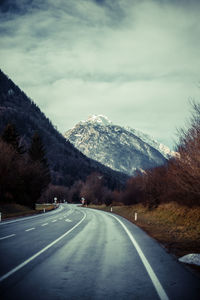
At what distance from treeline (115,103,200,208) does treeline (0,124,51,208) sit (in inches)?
784

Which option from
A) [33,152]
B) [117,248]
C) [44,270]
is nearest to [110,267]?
[44,270]

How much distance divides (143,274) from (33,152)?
176 ft

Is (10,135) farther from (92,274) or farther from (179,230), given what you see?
(92,274)

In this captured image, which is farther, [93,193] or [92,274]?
[93,193]

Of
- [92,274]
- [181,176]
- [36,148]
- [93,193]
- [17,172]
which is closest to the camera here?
[92,274]

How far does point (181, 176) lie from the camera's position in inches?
566

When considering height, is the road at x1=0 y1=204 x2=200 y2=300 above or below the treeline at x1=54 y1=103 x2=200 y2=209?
below

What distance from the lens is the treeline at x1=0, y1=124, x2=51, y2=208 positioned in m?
35.2

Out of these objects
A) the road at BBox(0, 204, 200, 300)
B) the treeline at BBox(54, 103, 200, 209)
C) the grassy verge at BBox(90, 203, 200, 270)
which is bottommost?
the grassy verge at BBox(90, 203, 200, 270)

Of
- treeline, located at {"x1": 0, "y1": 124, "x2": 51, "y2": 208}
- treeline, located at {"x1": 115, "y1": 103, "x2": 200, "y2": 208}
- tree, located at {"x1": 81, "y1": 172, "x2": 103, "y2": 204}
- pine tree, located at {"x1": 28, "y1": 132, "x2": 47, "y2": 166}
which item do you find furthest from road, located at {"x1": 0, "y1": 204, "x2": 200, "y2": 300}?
tree, located at {"x1": 81, "y1": 172, "x2": 103, "y2": 204}

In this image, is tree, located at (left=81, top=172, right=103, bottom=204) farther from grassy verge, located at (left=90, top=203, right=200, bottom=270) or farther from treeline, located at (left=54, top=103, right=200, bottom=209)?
grassy verge, located at (left=90, top=203, right=200, bottom=270)

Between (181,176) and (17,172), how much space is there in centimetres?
3058

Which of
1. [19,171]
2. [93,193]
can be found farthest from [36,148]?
[93,193]

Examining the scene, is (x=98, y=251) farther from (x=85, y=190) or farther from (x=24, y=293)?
(x=85, y=190)
